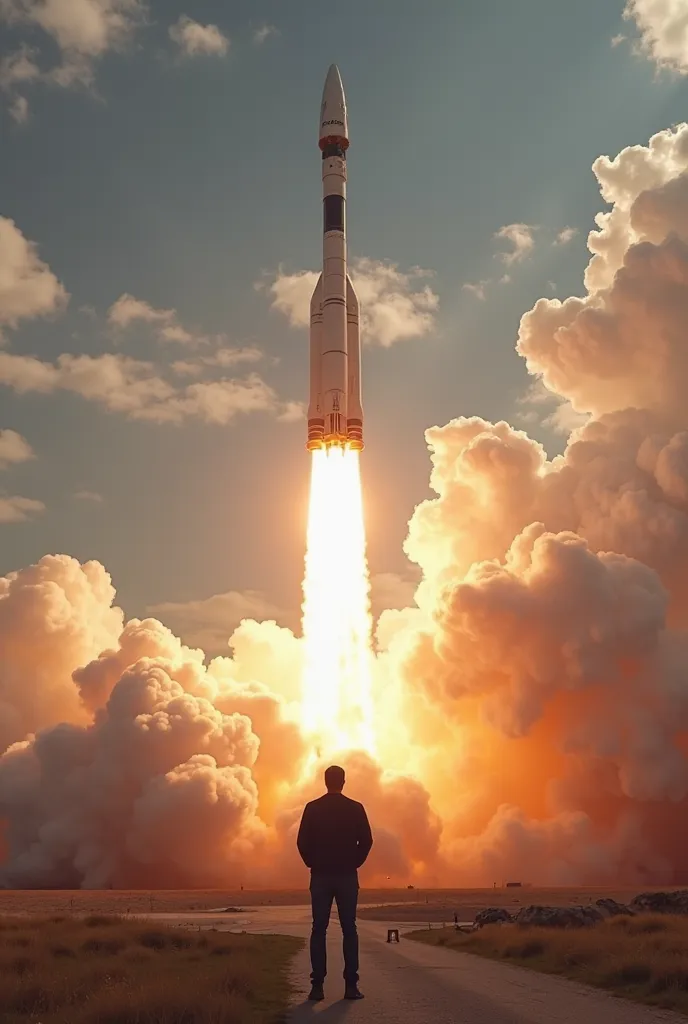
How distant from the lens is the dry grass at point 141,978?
13062 millimetres

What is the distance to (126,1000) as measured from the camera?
531 inches

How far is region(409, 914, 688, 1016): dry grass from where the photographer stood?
18.2 metres

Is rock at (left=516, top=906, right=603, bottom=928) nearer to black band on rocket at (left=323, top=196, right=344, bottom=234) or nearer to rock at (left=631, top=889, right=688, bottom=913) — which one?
rock at (left=631, top=889, right=688, bottom=913)

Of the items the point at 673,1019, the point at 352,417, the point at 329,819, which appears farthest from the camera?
the point at 352,417

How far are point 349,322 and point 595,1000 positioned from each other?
287 feet

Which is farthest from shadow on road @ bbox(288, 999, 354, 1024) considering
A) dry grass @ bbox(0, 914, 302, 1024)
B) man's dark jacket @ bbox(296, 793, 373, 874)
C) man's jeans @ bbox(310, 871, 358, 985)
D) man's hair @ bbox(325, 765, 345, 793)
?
man's hair @ bbox(325, 765, 345, 793)

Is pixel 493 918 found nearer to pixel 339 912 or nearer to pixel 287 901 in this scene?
pixel 339 912

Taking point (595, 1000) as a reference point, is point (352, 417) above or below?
above

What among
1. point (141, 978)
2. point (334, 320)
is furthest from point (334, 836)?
point (334, 320)

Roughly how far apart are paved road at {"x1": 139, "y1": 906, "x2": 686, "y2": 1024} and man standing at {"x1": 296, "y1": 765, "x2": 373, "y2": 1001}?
619 millimetres

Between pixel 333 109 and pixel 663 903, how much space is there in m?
80.4

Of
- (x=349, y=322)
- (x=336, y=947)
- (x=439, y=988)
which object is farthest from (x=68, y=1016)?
(x=349, y=322)

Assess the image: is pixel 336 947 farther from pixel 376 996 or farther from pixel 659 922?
pixel 376 996

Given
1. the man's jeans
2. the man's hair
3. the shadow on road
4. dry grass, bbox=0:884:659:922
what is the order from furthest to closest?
dry grass, bbox=0:884:659:922, the man's hair, the man's jeans, the shadow on road
